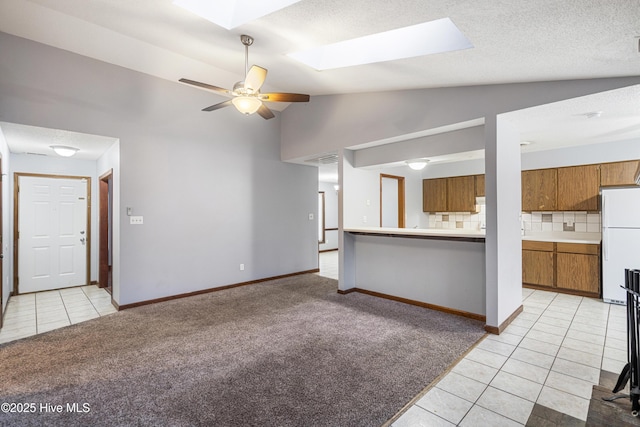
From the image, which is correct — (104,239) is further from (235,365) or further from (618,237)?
(618,237)

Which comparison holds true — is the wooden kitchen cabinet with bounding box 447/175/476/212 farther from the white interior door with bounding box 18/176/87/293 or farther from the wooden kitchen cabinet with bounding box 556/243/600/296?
the white interior door with bounding box 18/176/87/293

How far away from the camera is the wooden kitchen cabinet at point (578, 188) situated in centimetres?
461

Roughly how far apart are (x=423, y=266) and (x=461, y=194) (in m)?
2.88

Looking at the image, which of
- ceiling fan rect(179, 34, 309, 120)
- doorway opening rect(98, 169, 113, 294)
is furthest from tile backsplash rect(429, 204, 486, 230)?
doorway opening rect(98, 169, 113, 294)

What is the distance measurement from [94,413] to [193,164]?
137 inches

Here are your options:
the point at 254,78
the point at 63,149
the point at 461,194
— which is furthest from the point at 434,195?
the point at 63,149

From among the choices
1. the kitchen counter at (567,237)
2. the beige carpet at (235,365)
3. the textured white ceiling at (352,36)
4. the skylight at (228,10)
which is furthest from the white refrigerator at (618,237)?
the skylight at (228,10)

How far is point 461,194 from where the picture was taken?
6207 millimetres

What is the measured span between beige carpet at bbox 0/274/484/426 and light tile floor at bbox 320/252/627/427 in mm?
158

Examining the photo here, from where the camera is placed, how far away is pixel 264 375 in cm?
240

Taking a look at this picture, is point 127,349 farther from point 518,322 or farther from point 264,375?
point 518,322

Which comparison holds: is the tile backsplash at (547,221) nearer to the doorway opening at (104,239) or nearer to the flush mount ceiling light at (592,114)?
the flush mount ceiling light at (592,114)

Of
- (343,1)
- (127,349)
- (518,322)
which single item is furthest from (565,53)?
(127,349)

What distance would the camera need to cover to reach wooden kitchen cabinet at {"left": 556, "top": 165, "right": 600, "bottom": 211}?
461 centimetres
